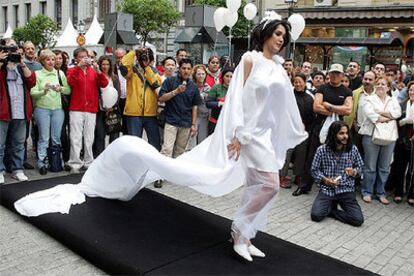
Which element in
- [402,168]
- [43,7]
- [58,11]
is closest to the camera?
[402,168]

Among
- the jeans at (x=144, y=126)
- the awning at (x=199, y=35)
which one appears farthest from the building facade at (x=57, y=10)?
the jeans at (x=144, y=126)

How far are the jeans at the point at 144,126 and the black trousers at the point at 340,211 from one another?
2.51 m

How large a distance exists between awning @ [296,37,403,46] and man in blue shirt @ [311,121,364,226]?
1571 centimetres

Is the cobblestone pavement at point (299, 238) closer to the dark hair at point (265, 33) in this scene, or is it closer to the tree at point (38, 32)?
the dark hair at point (265, 33)

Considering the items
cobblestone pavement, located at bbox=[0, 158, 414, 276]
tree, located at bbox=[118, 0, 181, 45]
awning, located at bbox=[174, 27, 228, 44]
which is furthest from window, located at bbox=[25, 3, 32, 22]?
cobblestone pavement, located at bbox=[0, 158, 414, 276]

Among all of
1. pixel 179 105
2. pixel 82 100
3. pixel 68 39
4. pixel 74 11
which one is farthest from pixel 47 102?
pixel 74 11

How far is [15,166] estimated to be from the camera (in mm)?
5996

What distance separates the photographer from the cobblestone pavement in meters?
3.70

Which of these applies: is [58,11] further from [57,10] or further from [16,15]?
[16,15]

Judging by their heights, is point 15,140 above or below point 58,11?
below

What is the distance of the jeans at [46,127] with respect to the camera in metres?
6.23

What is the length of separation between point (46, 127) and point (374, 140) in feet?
14.9

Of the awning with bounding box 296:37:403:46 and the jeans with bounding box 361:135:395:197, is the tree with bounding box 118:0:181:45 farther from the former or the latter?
the jeans with bounding box 361:135:395:197

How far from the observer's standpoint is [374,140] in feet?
19.2
